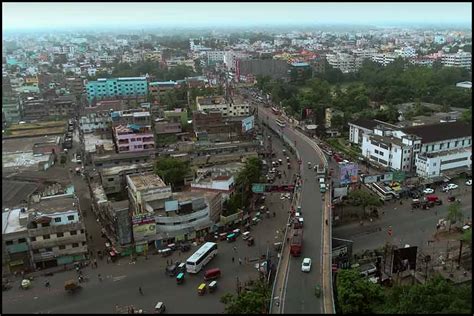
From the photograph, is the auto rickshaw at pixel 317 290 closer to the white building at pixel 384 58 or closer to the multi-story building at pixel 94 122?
the multi-story building at pixel 94 122

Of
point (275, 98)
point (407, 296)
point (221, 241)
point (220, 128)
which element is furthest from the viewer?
point (275, 98)

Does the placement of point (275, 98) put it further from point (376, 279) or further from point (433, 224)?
point (376, 279)

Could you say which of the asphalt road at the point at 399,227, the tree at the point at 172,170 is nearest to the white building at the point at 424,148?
the asphalt road at the point at 399,227

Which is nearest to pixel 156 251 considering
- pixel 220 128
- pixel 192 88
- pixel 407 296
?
pixel 407 296

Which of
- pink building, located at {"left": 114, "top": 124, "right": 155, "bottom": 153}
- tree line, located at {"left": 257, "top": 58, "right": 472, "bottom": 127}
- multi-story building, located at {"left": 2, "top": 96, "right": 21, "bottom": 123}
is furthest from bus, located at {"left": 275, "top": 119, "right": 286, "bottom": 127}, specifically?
multi-story building, located at {"left": 2, "top": 96, "right": 21, "bottom": 123}

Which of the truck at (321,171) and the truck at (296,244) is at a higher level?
the truck at (321,171)

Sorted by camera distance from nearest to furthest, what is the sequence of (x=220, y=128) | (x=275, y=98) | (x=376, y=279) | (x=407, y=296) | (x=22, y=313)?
(x=407, y=296) → (x=22, y=313) → (x=376, y=279) → (x=220, y=128) → (x=275, y=98)

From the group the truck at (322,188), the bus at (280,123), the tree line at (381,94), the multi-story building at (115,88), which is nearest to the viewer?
the truck at (322,188)

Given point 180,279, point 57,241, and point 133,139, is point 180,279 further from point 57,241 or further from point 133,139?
point 133,139
